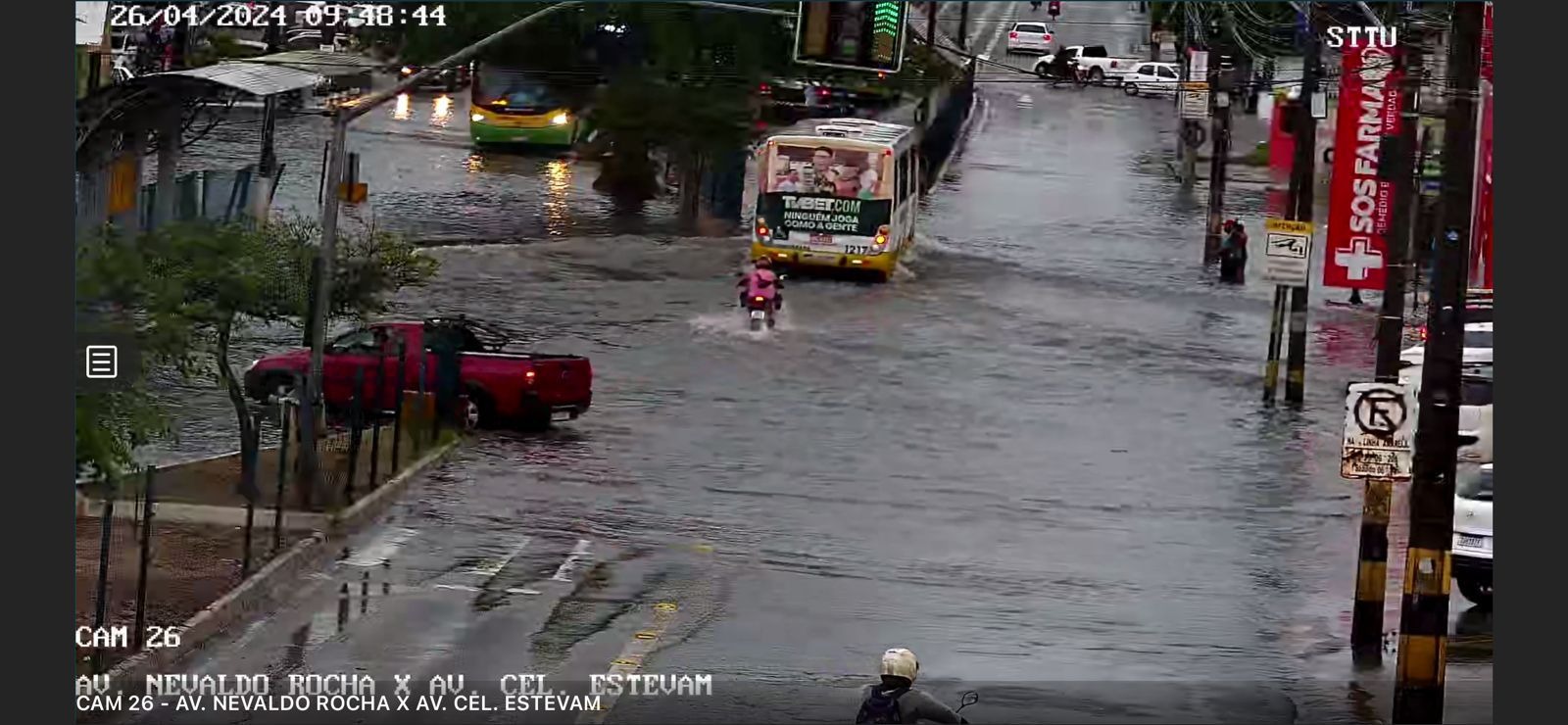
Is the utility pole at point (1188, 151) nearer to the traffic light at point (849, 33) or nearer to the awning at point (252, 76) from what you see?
the traffic light at point (849, 33)

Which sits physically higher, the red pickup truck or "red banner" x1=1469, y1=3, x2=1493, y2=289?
"red banner" x1=1469, y1=3, x2=1493, y2=289

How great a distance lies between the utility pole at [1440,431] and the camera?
2045 centimetres

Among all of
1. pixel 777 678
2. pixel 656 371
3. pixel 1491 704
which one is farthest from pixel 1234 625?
pixel 656 371

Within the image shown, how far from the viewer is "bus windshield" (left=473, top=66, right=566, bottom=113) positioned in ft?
73.0

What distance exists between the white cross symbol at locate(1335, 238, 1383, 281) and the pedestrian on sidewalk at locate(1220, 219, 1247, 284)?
2.54 ft

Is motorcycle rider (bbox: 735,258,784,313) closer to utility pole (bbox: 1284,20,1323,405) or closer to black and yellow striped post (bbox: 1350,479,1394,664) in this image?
utility pole (bbox: 1284,20,1323,405)

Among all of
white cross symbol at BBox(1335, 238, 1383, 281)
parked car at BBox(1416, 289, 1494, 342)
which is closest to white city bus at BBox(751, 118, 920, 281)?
white cross symbol at BBox(1335, 238, 1383, 281)

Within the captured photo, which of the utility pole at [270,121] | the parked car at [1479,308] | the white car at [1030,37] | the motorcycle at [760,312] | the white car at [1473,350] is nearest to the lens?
the utility pole at [270,121]

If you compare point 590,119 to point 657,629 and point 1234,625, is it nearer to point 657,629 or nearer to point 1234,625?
point 657,629

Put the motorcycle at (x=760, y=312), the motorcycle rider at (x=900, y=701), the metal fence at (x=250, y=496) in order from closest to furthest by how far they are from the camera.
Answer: the motorcycle rider at (x=900, y=701)
the metal fence at (x=250, y=496)
the motorcycle at (x=760, y=312)

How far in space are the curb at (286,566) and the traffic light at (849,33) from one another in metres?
4.13

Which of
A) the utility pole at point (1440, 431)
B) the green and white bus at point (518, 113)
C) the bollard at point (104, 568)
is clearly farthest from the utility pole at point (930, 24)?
the bollard at point (104, 568)

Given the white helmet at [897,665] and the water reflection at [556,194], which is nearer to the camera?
the white helmet at [897,665]

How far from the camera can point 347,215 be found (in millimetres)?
22172
